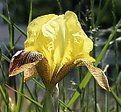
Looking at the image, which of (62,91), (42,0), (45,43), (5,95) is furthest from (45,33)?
(42,0)

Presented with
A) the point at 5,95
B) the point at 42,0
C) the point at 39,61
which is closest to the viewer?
the point at 39,61

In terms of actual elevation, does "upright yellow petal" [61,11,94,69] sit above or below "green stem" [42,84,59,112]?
above

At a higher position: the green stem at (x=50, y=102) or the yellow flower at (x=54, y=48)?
the yellow flower at (x=54, y=48)

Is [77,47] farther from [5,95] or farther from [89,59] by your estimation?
[5,95]

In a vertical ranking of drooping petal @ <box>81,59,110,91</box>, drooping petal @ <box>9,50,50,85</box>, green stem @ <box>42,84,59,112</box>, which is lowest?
green stem @ <box>42,84,59,112</box>

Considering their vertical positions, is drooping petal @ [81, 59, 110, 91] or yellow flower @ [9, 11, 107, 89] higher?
yellow flower @ [9, 11, 107, 89]

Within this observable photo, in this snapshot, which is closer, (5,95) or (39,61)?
(39,61)

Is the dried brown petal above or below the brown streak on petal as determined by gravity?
above

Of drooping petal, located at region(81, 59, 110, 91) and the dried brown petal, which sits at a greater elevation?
the dried brown petal
